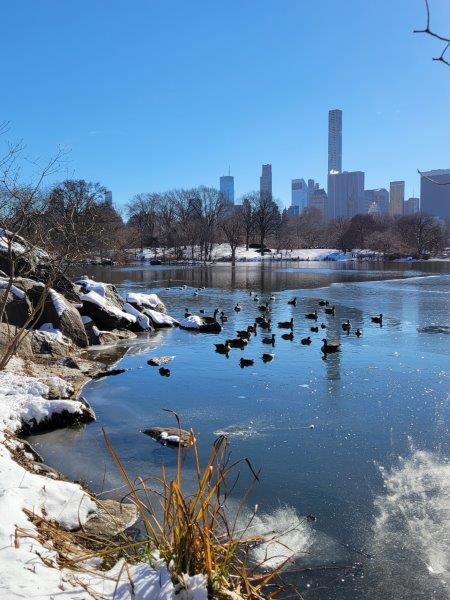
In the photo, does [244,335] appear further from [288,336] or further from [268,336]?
[288,336]

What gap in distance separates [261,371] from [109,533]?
30.0ft

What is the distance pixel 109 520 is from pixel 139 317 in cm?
1654

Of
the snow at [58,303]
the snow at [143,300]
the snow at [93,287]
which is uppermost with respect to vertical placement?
the snow at [93,287]

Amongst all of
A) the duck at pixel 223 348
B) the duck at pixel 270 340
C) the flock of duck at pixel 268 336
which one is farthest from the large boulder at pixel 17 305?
the duck at pixel 270 340

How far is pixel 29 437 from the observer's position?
9406mm

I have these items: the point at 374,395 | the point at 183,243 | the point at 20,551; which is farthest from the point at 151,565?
the point at 183,243

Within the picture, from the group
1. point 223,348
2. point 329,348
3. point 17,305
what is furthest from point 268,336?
point 17,305

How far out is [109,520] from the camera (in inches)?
243

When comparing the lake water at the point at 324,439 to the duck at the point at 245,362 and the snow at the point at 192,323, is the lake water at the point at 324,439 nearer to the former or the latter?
the duck at the point at 245,362

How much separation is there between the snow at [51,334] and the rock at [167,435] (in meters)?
7.34

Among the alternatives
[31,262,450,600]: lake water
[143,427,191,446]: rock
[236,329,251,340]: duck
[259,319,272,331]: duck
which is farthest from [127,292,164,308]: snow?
[143,427,191,446]: rock

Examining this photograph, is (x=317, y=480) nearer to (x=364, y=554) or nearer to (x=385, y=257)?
(x=364, y=554)

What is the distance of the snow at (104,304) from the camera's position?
21.1 metres

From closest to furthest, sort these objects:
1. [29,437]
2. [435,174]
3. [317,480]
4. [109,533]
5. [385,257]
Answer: [435,174] < [109,533] < [317,480] < [29,437] < [385,257]
